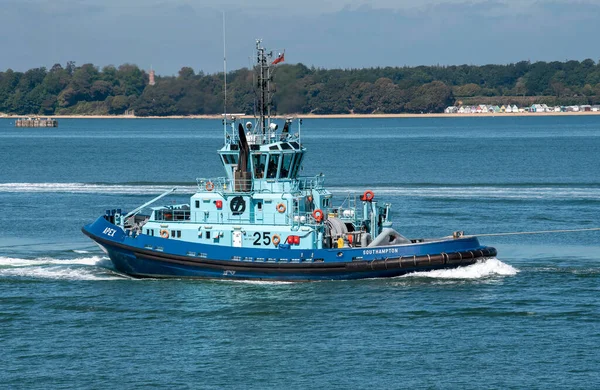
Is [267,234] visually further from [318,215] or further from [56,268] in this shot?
[56,268]

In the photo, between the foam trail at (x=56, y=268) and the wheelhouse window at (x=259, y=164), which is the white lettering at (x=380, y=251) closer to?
the wheelhouse window at (x=259, y=164)

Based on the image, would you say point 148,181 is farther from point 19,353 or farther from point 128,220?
point 19,353

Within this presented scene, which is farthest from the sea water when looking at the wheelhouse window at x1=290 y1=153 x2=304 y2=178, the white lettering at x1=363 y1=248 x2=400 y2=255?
the wheelhouse window at x1=290 y1=153 x2=304 y2=178

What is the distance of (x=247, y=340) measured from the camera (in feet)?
106

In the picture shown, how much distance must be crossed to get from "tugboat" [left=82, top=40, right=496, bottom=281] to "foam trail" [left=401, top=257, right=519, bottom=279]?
30 cm

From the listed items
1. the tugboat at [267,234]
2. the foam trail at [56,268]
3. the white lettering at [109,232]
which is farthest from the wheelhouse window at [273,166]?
the foam trail at [56,268]

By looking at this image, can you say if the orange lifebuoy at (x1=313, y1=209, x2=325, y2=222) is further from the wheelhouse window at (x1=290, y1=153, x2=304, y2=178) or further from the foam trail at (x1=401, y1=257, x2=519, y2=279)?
the foam trail at (x1=401, y1=257, x2=519, y2=279)

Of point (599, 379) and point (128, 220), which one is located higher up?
point (128, 220)

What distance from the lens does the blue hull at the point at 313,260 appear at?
127 feet

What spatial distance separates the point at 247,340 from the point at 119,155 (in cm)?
8384

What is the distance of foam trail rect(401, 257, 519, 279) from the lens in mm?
39156

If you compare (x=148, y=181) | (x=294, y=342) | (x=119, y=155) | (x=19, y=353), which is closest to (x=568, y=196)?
(x=148, y=181)

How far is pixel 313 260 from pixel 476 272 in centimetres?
629

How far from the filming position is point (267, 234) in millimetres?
39281
